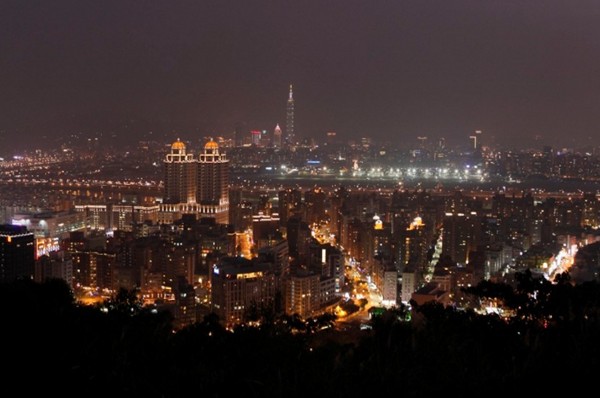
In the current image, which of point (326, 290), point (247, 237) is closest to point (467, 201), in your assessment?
point (247, 237)

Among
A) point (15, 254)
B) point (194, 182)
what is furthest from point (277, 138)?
point (15, 254)

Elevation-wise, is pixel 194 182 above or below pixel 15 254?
above

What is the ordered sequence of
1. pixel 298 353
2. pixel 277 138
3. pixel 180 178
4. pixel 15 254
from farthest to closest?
pixel 277 138 → pixel 180 178 → pixel 15 254 → pixel 298 353

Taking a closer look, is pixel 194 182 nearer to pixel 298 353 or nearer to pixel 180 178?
pixel 180 178

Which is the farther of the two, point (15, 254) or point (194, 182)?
point (194, 182)

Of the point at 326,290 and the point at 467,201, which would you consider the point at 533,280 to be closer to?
the point at 326,290

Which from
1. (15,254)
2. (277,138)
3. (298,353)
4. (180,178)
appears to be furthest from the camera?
(277,138)
